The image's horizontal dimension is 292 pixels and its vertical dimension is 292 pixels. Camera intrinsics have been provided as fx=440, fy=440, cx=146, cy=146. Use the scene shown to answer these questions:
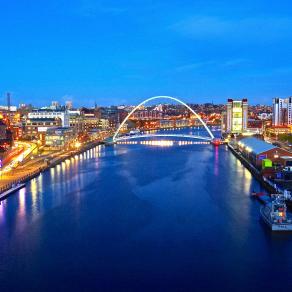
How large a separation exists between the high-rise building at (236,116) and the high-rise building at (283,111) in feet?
14.5

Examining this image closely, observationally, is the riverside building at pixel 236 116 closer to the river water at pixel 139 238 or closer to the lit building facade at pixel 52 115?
the lit building facade at pixel 52 115

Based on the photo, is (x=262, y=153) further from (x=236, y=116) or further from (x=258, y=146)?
(x=236, y=116)

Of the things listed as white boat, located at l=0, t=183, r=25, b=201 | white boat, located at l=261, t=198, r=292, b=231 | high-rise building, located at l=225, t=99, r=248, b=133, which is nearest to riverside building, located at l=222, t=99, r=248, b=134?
high-rise building, located at l=225, t=99, r=248, b=133

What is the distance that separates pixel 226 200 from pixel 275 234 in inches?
75.2

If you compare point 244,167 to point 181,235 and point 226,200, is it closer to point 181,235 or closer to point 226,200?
point 226,200

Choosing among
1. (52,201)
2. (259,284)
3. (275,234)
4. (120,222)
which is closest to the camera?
(259,284)

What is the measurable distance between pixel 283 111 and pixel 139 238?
69.3 feet

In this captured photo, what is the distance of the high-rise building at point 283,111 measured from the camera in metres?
24.2

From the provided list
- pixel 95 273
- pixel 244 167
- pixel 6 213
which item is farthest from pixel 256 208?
pixel 244 167

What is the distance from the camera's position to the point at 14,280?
4.14 meters

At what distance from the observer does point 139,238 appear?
5.22 meters

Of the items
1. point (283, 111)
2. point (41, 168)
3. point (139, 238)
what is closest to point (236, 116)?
point (283, 111)

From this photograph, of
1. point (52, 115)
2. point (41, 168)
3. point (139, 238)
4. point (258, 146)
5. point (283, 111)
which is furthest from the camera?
point (283, 111)

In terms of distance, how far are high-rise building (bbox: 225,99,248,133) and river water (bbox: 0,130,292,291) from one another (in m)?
11.8
